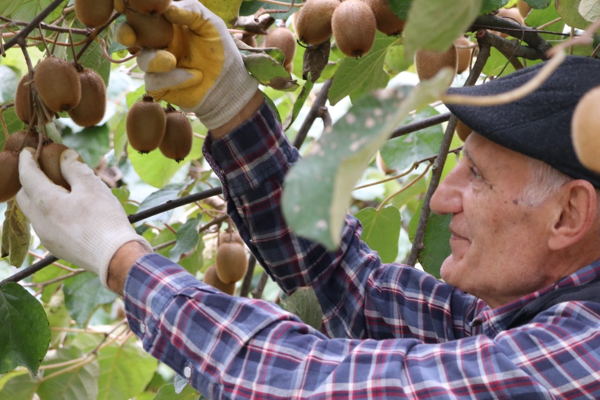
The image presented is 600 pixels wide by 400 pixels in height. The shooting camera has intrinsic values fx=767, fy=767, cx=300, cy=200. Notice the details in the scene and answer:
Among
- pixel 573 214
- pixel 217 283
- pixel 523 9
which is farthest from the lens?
pixel 217 283

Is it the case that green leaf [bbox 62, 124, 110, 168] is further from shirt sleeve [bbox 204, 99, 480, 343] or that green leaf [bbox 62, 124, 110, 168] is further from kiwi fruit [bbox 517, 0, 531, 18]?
kiwi fruit [bbox 517, 0, 531, 18]

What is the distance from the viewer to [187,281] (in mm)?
1021

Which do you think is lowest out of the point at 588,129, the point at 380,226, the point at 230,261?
the point at 230,261

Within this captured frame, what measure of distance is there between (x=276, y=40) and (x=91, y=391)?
1.00 m

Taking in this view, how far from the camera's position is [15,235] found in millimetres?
1159

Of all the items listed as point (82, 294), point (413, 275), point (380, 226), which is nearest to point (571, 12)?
point (413, 275)

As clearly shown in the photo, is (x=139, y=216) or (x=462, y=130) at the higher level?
(x=462, y=130)

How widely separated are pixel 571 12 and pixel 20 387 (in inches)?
57.2

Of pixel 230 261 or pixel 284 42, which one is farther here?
pixel 230 261

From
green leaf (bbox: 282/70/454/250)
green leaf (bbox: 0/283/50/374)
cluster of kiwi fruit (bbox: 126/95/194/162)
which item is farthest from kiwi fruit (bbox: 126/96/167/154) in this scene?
green leaf (bbox: 282/70/454/250)

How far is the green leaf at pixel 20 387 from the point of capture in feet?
5.87

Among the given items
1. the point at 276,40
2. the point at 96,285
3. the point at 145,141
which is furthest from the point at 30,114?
the point at 96,285

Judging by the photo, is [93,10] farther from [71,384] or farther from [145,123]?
[71,384]

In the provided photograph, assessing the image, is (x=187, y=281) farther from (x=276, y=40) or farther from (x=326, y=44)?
(x=276, y=40)
